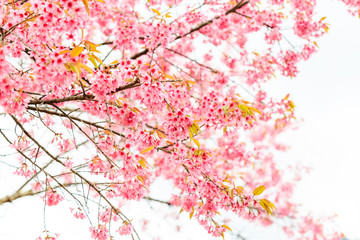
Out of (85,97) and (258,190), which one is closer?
(85,97)

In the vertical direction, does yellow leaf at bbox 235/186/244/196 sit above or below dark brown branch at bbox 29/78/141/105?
below

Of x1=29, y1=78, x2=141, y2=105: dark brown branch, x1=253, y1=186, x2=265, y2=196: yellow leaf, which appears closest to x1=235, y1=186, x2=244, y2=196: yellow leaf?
x1=253, y1=186, x2=265, y2=196: yellow leaf

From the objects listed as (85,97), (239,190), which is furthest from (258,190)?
(85,97)

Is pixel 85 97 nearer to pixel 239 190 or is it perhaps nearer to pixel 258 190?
pixel 239 190

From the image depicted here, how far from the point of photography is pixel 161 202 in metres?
5.85

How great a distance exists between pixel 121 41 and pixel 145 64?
7.13ft

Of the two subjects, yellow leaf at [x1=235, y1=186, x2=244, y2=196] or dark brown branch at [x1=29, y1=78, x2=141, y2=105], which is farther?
yellow leaf at [x1=235, y1=186, x2=244, y2=196]

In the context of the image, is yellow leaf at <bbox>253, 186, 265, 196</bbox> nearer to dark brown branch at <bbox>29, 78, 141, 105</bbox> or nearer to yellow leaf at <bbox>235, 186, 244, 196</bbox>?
yellow leaf at <bbox>235, 186, 244, 196</bbox>

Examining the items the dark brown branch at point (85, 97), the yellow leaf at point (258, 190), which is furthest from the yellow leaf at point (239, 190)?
the dark brown branch at point (85, 97)

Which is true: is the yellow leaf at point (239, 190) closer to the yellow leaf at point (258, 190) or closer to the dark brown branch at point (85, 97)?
the yellow leaf at point (258, 190)

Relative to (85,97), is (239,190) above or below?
below

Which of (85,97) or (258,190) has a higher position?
(85,97)

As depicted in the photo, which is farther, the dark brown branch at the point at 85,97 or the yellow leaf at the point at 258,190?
the yellow leaf at the point at 258,190

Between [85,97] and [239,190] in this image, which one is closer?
[85,97]
